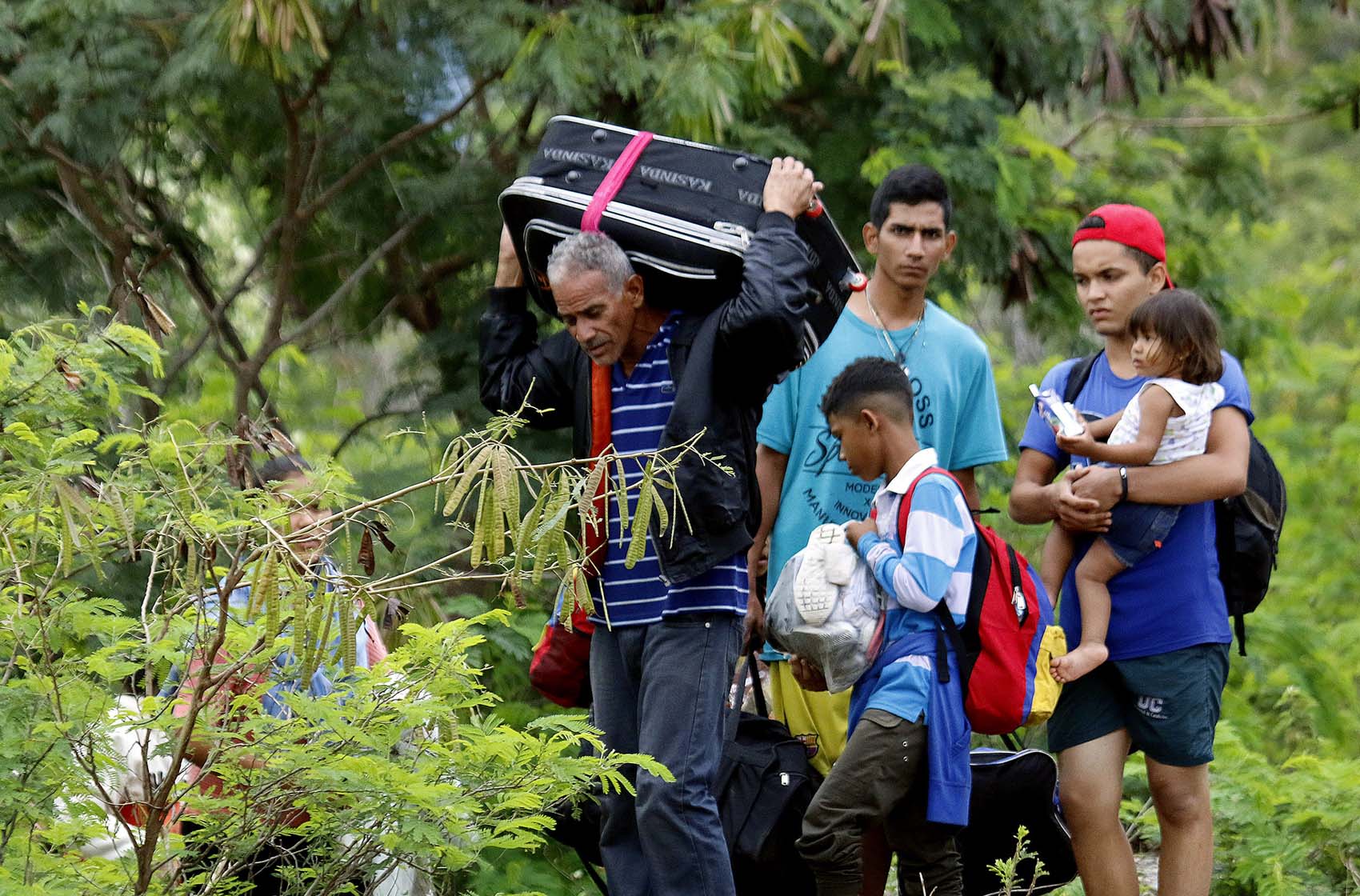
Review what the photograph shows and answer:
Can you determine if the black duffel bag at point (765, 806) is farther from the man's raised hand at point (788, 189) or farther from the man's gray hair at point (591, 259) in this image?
the man's raised hand at point (788, 189)

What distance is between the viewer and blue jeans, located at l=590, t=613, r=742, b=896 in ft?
12.3

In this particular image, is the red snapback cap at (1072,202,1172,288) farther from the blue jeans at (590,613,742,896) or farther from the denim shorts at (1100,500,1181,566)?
the blue jeans at (590,613,742,896)

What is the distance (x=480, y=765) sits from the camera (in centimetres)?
316

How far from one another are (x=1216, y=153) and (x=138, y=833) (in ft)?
22.9

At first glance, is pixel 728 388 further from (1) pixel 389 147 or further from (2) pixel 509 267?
(1) pixel 389 147

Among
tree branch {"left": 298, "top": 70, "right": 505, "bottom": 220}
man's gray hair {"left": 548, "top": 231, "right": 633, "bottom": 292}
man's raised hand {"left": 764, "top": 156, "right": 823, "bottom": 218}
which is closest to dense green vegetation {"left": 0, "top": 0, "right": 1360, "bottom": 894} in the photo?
tree branch {"left": 298, "top": 70, "right": 505, "bottom": 220}

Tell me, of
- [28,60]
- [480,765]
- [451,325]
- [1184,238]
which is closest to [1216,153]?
[1184,238]

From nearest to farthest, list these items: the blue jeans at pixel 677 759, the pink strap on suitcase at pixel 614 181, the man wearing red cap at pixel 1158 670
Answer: the blue jeans at pixel 677 759 < the pink strap on suitcase at pixel 614 181 < the man wearing red cap at pixel 1158 670

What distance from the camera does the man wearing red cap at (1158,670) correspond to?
427cm

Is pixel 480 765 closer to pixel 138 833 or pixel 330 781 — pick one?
pixel 330 781

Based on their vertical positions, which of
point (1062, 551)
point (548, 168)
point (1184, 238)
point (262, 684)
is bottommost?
point (262, 684)

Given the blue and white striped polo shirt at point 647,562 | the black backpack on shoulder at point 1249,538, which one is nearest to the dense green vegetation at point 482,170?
the blue and white striped polo shirt at point 647,562

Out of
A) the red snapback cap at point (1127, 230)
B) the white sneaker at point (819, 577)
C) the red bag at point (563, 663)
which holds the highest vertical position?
the red snapback cap at point (1127, 230)

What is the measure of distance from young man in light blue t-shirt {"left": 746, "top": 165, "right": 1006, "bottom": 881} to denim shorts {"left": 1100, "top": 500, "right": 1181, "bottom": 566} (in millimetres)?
414
